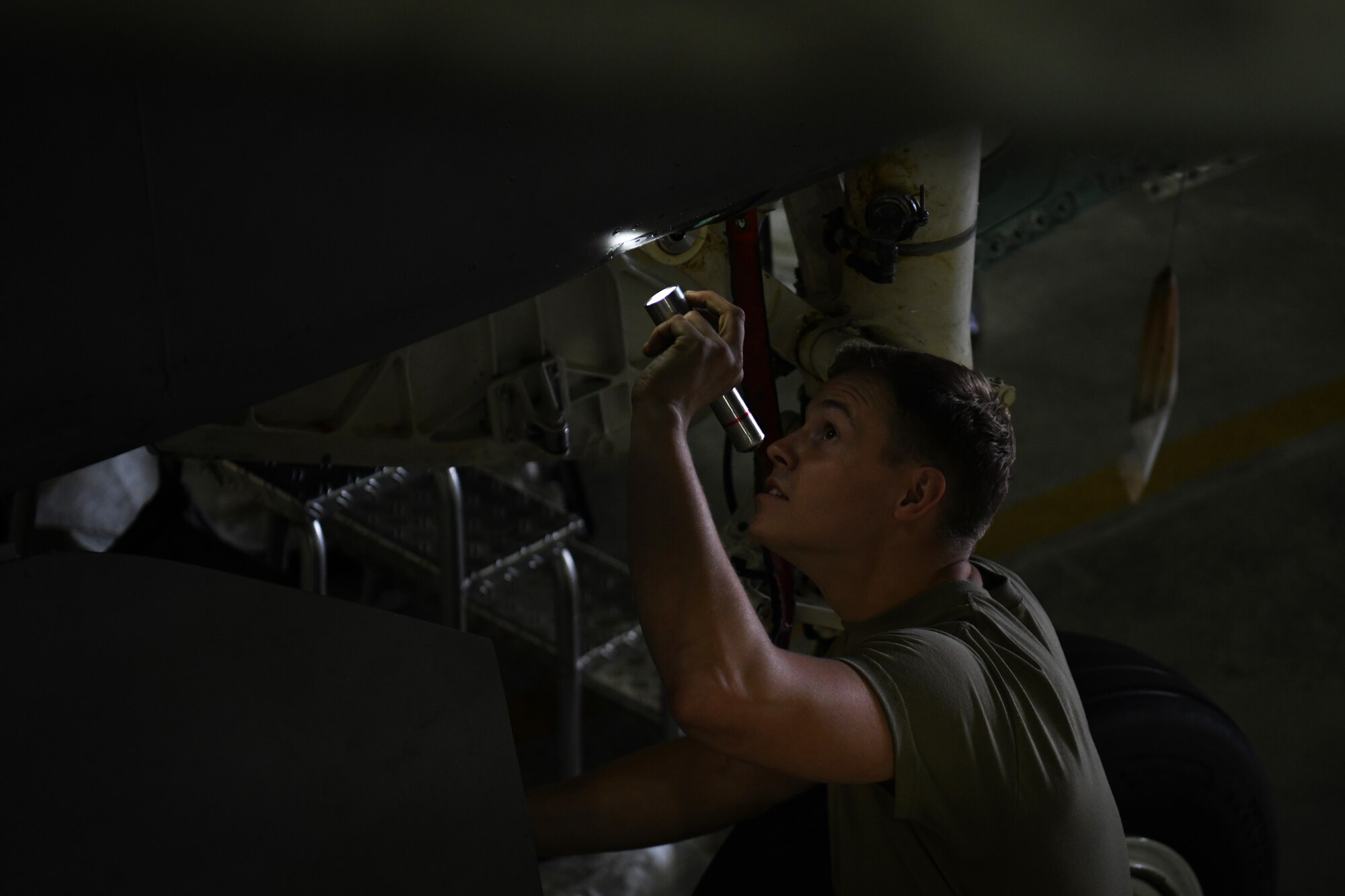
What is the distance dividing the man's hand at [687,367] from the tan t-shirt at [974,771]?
30cm

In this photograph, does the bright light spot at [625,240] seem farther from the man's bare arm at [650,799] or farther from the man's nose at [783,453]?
the man's bare arm at [650,799]

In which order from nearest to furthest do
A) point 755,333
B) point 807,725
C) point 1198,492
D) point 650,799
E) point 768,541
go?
1. point 807,725
2. point 768,541
3. point 650,799
4. point 755,333
5. point 1198,492

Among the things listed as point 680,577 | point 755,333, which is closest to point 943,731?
point 680,577

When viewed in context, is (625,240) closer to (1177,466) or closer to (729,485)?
(729,485)

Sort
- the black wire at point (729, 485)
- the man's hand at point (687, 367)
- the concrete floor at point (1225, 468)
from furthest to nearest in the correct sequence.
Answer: the concrete floor at point (1225, 468)
the black wire at point (729, 485)
the man's hand at point (687, 367)

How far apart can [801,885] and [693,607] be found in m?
1.06

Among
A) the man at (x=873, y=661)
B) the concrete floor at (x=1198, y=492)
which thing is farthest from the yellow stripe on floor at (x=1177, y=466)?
the man at (x=873, y=661)

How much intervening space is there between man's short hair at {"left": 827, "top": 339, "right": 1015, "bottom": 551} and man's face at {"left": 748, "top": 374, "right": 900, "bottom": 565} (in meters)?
0.02

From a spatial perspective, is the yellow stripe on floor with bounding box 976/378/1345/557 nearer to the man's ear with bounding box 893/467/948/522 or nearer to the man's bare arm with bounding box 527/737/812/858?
the man's bare arm with bounding box 527/737/812/858

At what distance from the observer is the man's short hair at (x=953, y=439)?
4.80 ft

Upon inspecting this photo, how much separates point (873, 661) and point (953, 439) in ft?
1.11

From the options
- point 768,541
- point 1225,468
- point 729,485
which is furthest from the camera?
point 1225,468

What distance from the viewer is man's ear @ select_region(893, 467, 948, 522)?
1.43 m

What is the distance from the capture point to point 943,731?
1216 millimetres
